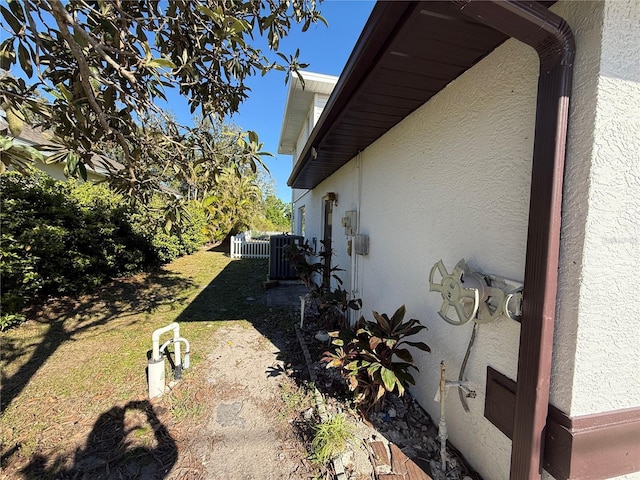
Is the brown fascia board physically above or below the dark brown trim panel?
above

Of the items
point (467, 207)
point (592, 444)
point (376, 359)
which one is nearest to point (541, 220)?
point (467, 207)

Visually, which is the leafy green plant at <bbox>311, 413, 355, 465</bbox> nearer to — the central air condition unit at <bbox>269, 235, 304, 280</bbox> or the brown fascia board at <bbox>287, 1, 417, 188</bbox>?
the brown fascia board at <bbox>287, 1, 417, 188</bbox>

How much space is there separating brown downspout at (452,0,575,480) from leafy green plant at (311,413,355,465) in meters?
1.23

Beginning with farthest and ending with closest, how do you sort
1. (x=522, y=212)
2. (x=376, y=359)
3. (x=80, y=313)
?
(x=80, y=313) < (x=376, y=359) < (x=522, y=212)

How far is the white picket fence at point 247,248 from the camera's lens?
14.0m

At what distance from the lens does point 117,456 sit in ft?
7.68

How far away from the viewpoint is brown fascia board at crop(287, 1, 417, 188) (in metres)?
1.57

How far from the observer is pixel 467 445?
2.09 m

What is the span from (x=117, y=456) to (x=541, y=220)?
349 cm

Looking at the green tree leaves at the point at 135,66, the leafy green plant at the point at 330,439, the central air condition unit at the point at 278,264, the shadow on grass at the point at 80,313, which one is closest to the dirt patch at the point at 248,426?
the leafy green plant at the point at 330,439

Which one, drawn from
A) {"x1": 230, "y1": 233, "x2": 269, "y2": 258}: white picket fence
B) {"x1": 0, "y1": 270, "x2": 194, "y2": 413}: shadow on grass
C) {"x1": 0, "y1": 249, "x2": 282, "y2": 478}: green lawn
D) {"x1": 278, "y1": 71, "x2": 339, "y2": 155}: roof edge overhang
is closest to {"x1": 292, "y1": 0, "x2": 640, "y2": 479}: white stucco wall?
{"x1": 0, "y1": 249, "x2": 282, "y2": 478}: green lawn

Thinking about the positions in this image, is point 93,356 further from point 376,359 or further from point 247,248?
point 247,248

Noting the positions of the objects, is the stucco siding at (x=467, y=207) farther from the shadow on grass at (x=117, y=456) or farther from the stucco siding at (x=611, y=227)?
the shadow on grass at (x=117, y=456)

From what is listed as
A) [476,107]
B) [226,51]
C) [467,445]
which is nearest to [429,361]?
[467,445]
